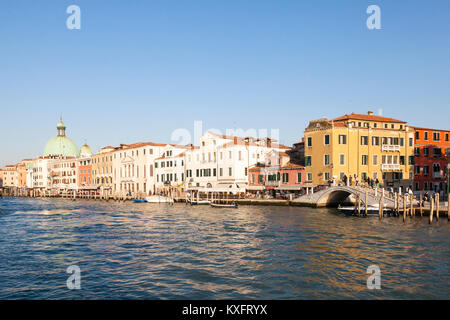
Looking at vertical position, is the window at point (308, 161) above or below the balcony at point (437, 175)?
above

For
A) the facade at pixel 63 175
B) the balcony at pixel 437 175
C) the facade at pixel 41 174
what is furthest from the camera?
the facade at pixel 41 174

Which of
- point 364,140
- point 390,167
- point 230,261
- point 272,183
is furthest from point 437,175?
point 230,261

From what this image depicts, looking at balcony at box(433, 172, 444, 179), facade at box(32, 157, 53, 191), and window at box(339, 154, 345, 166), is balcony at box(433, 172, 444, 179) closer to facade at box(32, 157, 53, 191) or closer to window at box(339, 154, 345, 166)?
window at box(339, 154, 345, 166)

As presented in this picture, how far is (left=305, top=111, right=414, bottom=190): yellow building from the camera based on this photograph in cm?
4969

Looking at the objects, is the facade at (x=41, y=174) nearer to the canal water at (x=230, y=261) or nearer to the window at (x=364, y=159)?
the canal water at (x=230, y=261)

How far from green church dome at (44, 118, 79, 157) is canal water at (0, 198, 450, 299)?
114857 millimetres

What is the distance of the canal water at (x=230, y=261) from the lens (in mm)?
14516

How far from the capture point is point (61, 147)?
459 ft

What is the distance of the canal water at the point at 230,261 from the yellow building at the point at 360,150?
1859 centimetres

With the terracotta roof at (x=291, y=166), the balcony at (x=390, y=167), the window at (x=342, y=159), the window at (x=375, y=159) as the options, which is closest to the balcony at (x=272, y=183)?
the terracotta roof at (x=291, y=166)

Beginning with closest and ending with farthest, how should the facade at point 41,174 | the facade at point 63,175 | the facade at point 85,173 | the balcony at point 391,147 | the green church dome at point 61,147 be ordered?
the balcony at point 391,147, the facade at point 85,173, the facade at point 63,175, the facade at point 41,174, the green church dome at point 61,147

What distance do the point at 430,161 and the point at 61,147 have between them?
12027cm

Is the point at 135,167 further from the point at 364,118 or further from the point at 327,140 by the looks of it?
the point at 364,118

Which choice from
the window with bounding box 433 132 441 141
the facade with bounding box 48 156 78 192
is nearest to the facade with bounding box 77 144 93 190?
the facade with bounding box 48 156 78 192
